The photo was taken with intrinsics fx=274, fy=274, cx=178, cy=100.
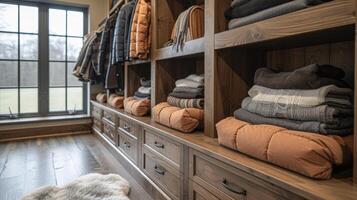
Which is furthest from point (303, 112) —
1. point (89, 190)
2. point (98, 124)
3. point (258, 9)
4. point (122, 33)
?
point (98, 124)

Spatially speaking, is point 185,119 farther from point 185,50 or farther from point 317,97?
point 317,97

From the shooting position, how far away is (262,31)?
3.70 ft

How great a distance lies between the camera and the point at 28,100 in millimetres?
3980

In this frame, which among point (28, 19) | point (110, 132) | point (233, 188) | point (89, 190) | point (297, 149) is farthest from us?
point (28, 19)

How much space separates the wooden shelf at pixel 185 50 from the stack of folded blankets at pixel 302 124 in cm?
51

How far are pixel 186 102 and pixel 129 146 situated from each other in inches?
32.7

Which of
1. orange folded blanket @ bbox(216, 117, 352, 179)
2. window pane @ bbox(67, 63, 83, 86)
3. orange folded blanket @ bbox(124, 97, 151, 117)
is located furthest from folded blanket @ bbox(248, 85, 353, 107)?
window pane @ bbox(67, 63, 83, 86)

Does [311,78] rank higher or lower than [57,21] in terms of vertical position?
lower

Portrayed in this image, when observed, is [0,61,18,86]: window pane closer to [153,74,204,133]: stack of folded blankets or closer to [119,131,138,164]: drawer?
[119,131,138,164]: drawer

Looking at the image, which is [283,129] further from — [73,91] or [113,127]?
[73,91]

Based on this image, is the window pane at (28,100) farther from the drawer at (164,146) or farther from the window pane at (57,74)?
the drawer at (164,146)

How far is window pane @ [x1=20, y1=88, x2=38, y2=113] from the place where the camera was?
3.93 meters

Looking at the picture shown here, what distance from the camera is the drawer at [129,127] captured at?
218cm

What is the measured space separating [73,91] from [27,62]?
0.75 m
